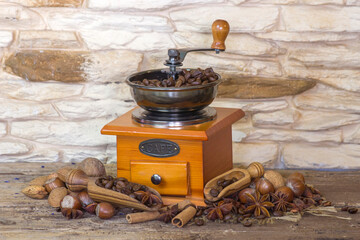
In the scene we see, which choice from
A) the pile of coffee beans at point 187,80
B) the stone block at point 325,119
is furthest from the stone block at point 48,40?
the stone block at point 325,119

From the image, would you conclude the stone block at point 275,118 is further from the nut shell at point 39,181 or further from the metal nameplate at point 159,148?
the nut shell at point 39,181

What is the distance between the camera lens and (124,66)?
214cm

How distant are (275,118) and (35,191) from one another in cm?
102

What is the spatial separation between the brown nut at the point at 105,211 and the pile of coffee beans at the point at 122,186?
6 cm

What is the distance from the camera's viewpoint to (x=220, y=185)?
5.58ft

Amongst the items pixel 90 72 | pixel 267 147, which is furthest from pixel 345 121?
pixel 90 72

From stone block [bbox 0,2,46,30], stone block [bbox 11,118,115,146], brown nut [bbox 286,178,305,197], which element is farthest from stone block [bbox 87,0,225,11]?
brown nut [bbox 286,178,305,197]

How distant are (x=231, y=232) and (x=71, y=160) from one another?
3.23ft

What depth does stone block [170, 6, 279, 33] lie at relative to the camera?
207cm

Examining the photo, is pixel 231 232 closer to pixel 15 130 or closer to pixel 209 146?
pixel 209 146

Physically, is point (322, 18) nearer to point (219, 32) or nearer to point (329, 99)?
point (329, 99)

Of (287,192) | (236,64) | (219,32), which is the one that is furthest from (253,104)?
(287,192)

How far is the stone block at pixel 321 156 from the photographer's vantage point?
7.14 feet

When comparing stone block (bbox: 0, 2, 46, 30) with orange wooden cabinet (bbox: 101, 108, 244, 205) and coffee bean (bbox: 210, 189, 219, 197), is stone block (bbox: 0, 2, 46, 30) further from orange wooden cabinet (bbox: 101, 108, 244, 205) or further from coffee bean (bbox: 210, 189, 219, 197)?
coffee bean (bbox: 210, 189, 219, 197)
